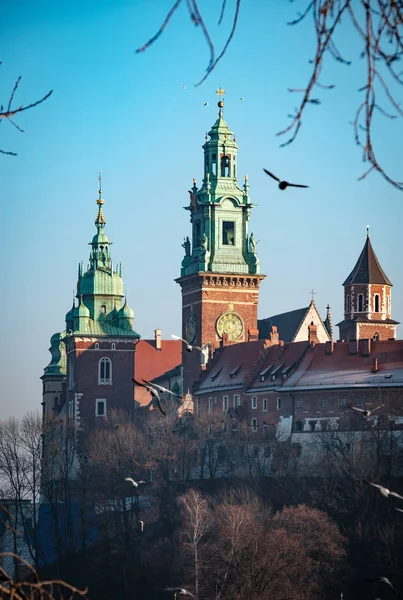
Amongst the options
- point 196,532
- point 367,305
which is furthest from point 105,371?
point 196,532

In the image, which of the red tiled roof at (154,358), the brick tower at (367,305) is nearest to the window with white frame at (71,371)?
the red tiled roof at (154,358)

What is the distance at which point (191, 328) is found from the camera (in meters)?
125

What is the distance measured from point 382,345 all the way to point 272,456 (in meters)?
10.8

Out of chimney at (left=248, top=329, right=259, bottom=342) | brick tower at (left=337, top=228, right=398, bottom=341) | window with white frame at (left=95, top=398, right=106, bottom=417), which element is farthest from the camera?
brick tower at (left=337, top=228, right=398, bottom=341)

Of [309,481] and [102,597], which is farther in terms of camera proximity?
[309,481]

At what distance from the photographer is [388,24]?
8312 mm

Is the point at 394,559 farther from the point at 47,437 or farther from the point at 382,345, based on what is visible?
the point at 47,437

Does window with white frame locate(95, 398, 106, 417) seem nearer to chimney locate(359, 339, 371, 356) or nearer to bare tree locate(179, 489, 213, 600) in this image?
chimney locate(359, 339, 371, 356)

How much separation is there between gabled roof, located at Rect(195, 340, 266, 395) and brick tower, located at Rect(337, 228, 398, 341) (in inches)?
730

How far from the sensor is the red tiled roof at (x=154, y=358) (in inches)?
5822

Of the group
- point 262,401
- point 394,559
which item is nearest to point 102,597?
point 394,559

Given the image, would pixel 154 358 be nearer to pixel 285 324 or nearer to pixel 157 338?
pixel 157 338

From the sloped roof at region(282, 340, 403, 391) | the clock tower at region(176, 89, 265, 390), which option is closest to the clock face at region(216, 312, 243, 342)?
the clock tower at region(176, 89, 265, 390)

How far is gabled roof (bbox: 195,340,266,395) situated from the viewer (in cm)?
11162
